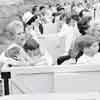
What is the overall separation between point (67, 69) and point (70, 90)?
0.46 ft

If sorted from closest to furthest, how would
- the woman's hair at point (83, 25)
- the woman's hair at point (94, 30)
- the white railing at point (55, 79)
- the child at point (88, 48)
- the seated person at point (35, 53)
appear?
the white railing at point (55, 79) → the child at point (88, 48) → the seated person at point (35, 53) → the woman's hair at point (94, 30) → the woman's hair at point (83, 25)

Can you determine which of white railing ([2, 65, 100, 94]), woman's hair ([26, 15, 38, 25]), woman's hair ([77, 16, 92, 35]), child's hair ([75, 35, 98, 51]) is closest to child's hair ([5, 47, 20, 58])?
white railing ([2, 65, 100, 94])

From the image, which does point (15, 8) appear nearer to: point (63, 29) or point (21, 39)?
point (63, 29)

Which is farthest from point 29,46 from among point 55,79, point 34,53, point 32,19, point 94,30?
point 32,19

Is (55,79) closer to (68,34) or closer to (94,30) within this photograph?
(94,30)

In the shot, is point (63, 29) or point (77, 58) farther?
point (63, 29)

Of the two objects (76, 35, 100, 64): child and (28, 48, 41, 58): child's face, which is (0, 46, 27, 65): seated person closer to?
(28, 48, 41, 58): child's face

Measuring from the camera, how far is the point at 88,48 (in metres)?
1.61

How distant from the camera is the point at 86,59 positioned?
1.56 m

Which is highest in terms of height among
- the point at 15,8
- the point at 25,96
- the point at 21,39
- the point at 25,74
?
the point at 15,8

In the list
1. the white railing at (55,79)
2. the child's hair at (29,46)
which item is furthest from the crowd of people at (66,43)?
the white railing at (55,79)

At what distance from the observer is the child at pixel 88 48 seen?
5.15 ft

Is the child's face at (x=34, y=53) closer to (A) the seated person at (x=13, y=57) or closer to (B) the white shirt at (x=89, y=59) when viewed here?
(A) the seated person at (x=13, y=57)

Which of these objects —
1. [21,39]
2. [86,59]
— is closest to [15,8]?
[21,39]
